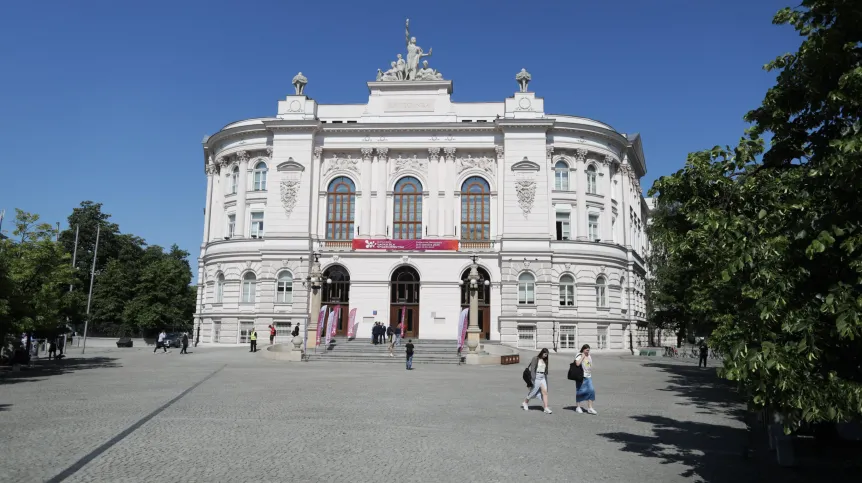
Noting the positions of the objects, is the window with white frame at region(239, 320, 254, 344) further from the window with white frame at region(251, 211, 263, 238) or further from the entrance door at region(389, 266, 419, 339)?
the entrance door at region(389, 266, 419, 339)

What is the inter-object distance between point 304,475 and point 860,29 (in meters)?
8.79

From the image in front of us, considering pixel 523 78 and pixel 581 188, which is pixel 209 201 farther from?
pixel 581 188

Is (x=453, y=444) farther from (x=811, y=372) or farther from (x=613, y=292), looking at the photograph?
(x=613, y=292)

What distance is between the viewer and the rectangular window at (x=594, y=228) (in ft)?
159

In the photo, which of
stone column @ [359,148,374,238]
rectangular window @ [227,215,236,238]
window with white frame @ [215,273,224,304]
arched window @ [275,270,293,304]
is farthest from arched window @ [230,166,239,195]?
stone column @ [359,148,374,238]

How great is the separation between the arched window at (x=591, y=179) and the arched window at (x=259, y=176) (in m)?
24.8

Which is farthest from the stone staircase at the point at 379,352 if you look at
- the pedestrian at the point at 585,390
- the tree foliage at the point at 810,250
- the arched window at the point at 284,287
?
the tree foliage at the point at 810,250

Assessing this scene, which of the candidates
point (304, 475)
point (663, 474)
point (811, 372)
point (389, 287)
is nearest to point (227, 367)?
point (389, 287)

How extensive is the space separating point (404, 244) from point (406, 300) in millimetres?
4072

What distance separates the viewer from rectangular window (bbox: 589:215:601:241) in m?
48.5

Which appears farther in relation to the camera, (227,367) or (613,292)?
(613,292)

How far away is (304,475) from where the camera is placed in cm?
909

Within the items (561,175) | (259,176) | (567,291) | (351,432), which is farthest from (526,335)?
(351,432)

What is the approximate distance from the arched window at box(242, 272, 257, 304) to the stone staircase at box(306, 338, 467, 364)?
8901 millimetres
